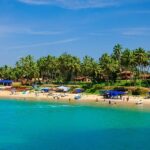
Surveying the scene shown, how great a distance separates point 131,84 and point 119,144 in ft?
206

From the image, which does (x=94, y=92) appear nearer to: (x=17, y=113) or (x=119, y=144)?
(x=17, y=113)

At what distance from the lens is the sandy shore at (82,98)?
9181 cm

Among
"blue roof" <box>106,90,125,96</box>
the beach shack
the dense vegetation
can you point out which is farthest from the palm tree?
"blue roof" <box>106,90,125,96</box>

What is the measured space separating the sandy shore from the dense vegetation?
1612 centimetres

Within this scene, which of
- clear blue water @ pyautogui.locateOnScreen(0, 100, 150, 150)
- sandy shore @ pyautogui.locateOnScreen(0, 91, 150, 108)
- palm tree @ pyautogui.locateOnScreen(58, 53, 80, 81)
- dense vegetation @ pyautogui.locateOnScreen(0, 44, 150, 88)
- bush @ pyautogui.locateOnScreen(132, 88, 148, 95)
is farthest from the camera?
palm tree @ pyautogui.locateOnScreen(58, 53, 80, 81)

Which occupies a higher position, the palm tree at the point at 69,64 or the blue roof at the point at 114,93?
the palm tree at the point at 69,64

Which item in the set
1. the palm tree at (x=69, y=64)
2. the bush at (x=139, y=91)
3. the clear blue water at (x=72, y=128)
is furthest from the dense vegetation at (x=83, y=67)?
the clear blue water at (x=72, y=128)

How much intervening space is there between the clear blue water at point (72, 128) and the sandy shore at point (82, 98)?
7.15 meters

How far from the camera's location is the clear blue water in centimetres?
5005

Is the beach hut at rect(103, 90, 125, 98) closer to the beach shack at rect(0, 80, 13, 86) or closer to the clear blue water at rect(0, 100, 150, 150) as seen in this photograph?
the clear blue water at rect(0, 100, 150, 150)

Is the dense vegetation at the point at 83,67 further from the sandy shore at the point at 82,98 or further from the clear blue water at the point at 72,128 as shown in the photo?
the clear blue water at the point at 72,128

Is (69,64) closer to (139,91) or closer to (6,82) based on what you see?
(6,82)

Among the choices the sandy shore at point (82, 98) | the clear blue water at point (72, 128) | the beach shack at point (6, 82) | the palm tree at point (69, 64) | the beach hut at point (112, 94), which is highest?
the palm tree at point (69, 64)

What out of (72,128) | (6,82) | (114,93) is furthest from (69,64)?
(72,128)
